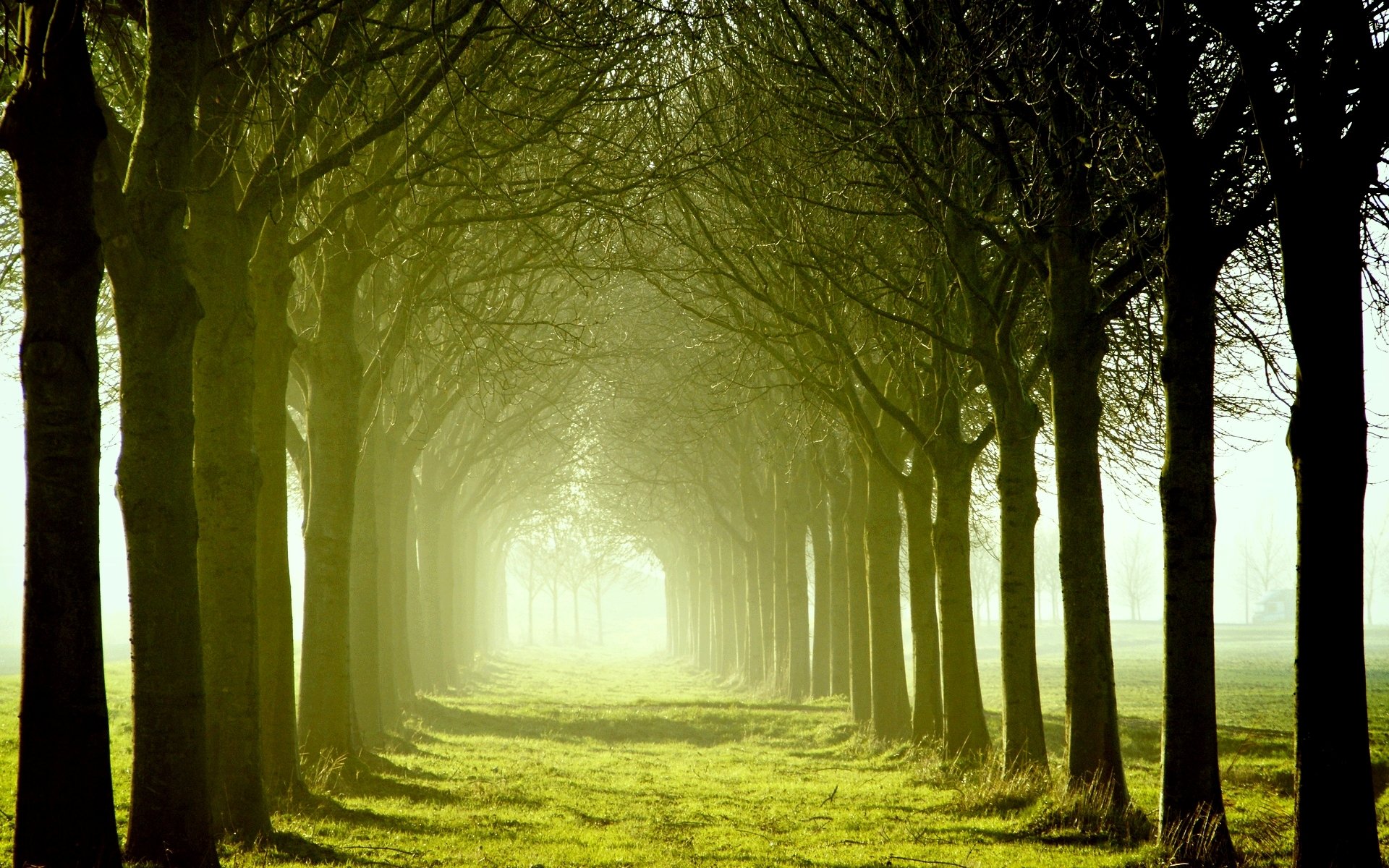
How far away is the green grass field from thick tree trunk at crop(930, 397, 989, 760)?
71cm

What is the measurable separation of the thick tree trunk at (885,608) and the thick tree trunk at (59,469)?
1108 centimetres

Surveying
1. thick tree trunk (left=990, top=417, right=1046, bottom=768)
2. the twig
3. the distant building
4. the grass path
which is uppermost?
thick tree trunk (left=990, top=417, right=1046, bottom=768)

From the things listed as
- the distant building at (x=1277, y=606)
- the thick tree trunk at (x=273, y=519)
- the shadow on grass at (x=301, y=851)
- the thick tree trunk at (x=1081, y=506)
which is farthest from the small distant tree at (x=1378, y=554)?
the shadow on grass at (x=301, y=851)

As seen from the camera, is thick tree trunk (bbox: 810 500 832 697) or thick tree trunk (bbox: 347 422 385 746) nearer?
thick tree trunk (bbox: 347 422 385 746)

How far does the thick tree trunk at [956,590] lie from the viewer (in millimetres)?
12516

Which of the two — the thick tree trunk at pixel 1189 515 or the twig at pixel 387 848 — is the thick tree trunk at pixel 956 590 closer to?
the thick tree trunk at pixel 1189 515

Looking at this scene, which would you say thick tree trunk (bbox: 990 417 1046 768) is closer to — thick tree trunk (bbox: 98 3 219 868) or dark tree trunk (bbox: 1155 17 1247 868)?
dark tree trunk (bbox: 1155 17 1247 868)

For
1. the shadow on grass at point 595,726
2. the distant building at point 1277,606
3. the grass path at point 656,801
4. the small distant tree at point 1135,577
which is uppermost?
the grass path at point 656,801

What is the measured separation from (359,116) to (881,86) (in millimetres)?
4949

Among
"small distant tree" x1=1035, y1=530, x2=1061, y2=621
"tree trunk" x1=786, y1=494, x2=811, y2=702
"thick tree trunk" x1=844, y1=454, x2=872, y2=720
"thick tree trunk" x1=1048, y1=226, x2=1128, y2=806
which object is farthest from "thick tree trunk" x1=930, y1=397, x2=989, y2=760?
"small distant tree" x1=1035, y1=530, x2=1061, y2=621

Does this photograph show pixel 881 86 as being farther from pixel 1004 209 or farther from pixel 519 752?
pixel 519 752

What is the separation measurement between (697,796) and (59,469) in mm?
8074

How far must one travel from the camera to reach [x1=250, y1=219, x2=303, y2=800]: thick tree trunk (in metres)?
9.00

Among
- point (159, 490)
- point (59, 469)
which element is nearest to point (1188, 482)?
point (159, 490)
